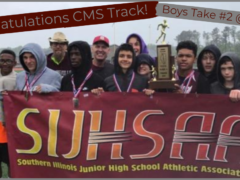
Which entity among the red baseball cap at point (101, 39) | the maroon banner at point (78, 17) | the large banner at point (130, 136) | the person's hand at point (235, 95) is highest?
the maroon banner at point (78, 17)

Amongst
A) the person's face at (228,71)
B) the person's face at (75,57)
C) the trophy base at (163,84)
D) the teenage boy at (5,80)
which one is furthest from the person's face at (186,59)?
the teenage boy at (5,80)

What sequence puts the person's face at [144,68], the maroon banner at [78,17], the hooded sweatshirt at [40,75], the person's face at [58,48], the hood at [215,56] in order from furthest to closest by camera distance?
the maroon banner at [78,17], the person's face at [58,48], the person's face at [144,68], the hood at [215,56], the hooded sweatshirt at [40,75]

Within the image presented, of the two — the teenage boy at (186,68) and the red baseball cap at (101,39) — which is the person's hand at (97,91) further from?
the red baseball cap at (101,39)

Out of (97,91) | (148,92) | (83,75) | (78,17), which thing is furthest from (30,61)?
(78,17)

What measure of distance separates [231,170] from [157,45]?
1.68m

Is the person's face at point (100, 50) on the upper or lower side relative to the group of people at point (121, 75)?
upper

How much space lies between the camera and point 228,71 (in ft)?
13.5

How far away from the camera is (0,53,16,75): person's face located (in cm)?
493

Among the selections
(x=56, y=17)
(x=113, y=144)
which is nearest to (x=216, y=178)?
(x=113, y=144)

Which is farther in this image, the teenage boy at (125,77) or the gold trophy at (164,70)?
the teenage boy at (125,77)

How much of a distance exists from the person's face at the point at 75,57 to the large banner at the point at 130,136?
1.34ft

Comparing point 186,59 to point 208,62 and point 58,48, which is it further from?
point 58,48

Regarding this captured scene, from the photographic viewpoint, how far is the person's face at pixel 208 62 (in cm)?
459

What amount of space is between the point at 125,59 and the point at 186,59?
738 millimetres
